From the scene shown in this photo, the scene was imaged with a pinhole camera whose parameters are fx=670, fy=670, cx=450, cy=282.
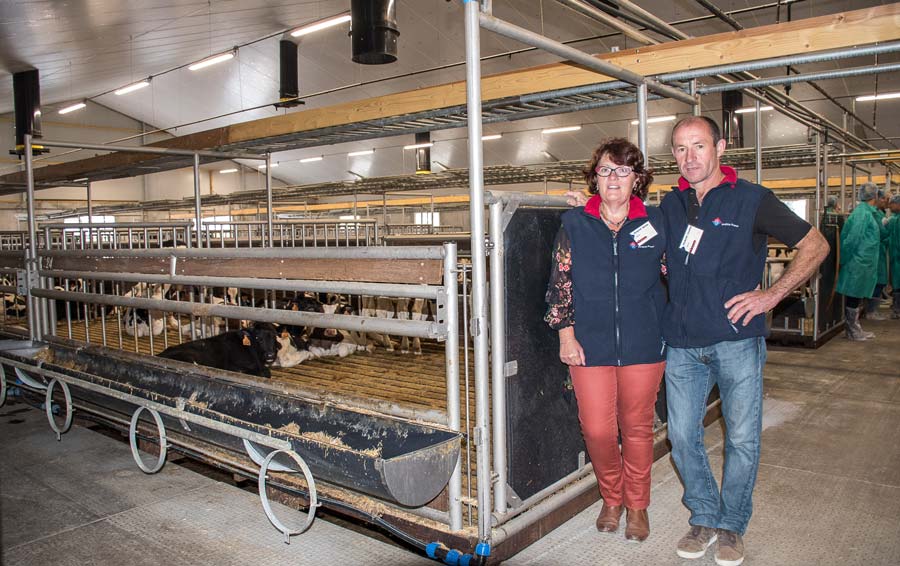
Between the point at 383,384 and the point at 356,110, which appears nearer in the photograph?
the point at 356,110

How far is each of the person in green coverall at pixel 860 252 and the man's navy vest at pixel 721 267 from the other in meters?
6.45

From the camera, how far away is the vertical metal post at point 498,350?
2764 millimetres

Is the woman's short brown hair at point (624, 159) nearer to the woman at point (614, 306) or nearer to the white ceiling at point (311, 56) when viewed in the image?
the woman at point (614, 306)

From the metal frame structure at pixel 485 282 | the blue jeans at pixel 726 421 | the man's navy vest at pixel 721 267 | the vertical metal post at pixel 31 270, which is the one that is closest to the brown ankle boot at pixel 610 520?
the metal frame structure at pixel 485 282

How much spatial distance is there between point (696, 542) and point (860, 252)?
22.3ft

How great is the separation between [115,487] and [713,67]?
3.96m

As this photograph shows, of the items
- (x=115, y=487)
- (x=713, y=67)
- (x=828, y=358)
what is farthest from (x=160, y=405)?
(x=828, y=358)

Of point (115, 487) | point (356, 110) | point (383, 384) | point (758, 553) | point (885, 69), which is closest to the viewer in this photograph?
point (758, 553)

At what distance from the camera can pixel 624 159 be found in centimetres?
280

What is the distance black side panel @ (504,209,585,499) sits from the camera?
2.90 meters

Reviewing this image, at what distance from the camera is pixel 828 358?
285 inches

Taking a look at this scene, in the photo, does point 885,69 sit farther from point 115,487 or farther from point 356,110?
point 115,487

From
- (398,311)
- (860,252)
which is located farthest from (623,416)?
(860,252)

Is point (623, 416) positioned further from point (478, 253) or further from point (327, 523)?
point (327, 523)
